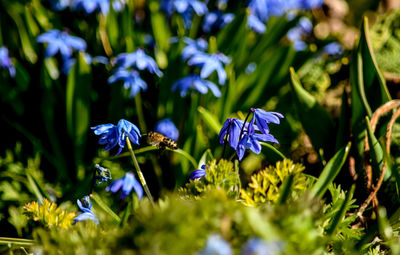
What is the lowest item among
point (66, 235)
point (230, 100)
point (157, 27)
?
point (230, 100)

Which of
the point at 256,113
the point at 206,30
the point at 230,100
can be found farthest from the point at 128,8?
the point at 256,113

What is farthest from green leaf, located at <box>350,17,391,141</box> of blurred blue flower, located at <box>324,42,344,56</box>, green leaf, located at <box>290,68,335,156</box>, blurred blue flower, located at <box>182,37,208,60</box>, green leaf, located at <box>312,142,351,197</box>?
blurred blue flower, located at <box>324,42,344,56</box>

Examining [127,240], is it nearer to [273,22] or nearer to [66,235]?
[66,235]

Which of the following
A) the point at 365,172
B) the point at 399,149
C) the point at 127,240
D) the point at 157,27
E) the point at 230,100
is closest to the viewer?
the point at 127,240

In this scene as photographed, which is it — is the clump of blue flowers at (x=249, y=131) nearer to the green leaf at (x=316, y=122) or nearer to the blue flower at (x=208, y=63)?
the green leaf at (x=316, y=122)

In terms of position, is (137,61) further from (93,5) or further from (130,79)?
(93,5)

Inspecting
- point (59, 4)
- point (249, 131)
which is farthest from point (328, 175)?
point (59, 4)

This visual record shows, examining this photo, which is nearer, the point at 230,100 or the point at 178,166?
the point at 178,166

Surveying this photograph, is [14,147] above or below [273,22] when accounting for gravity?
below
